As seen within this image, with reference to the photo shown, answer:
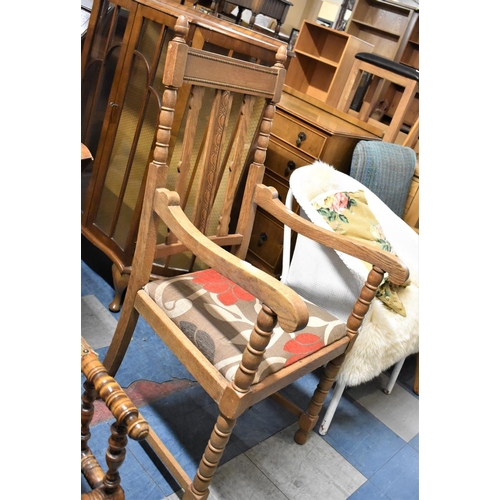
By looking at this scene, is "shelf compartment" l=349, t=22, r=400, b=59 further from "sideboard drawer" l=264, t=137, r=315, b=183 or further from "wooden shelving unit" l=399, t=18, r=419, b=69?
"sideboard drawer" l=264, t=137, r=315, b=183

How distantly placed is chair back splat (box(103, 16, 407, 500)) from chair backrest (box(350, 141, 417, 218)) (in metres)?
0.73

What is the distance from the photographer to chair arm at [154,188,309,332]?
2.89 ft

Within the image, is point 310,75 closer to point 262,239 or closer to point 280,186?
point 280,186

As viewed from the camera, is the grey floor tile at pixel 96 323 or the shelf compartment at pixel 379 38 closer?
the grey floor tile at pixel 96 323

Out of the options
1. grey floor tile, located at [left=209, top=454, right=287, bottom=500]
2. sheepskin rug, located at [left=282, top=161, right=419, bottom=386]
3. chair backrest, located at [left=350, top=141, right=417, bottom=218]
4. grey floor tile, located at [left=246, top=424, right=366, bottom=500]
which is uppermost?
chair backrest, located at [left=350, top=141, right=417, bottom=218]

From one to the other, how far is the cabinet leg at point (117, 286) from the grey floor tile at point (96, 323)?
3 centimetres

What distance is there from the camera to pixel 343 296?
1.49 m

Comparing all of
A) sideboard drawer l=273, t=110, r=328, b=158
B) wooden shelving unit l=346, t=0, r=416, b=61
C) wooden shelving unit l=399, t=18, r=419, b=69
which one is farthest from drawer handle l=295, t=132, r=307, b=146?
wooden shelving unit l=399, t=18, r=419, b=69

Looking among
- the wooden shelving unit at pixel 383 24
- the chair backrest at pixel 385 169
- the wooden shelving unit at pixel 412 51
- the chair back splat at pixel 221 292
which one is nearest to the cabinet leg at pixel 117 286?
the chair back splat at pixel 221 292

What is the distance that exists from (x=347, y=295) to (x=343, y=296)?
0.05ft

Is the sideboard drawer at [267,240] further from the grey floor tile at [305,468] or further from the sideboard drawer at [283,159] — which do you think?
the grey floor tile at [305,468]

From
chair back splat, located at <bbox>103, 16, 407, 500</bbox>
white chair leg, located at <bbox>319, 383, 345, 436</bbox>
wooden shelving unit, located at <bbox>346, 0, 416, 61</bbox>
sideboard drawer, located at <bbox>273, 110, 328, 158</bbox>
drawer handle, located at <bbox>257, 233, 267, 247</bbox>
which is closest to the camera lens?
chair back splat, located at <bbox>103, 16, 407, 500</bbox>

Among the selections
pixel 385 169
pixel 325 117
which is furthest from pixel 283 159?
pixel 385 169

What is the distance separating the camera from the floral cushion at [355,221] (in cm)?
158
